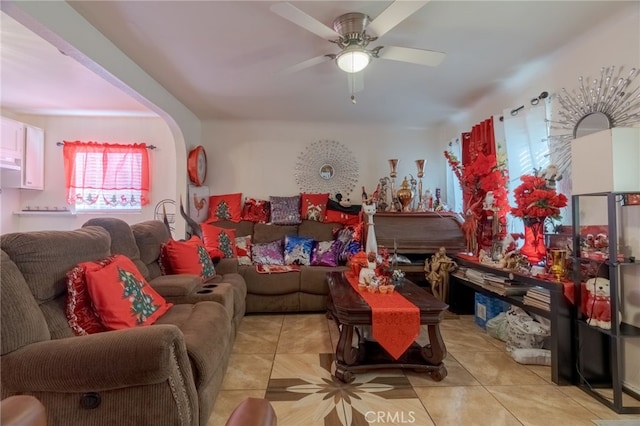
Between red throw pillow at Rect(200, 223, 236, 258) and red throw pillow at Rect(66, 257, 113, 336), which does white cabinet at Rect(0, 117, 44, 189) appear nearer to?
red throw pillow at Rect(200, 223, 236, 258)

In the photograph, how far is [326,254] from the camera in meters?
3.83

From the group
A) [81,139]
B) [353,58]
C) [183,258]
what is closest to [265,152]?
[183,258]

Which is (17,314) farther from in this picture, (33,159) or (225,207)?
(33,159)

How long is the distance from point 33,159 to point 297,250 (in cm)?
366

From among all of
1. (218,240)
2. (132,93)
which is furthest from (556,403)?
(132,93)

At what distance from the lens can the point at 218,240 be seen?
3662 mm

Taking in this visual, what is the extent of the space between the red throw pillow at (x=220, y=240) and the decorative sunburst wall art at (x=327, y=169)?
133cm

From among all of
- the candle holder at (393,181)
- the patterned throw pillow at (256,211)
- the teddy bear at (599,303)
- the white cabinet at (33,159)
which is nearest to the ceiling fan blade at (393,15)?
the teddy bear at (599,303)

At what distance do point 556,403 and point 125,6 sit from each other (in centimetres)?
346

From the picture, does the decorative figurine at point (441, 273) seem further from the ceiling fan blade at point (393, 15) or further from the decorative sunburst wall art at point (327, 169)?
the ceiling fan blade at point (393, 15)

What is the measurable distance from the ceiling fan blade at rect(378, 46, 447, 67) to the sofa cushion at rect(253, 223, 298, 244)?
2522 mm

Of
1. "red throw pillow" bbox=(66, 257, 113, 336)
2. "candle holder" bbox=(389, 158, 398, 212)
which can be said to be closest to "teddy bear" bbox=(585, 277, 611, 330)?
"candle holder" bbox=(389, 158, 398, 212)

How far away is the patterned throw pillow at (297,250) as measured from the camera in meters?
3.85

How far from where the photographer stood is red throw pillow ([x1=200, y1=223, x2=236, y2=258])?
11.9ft
